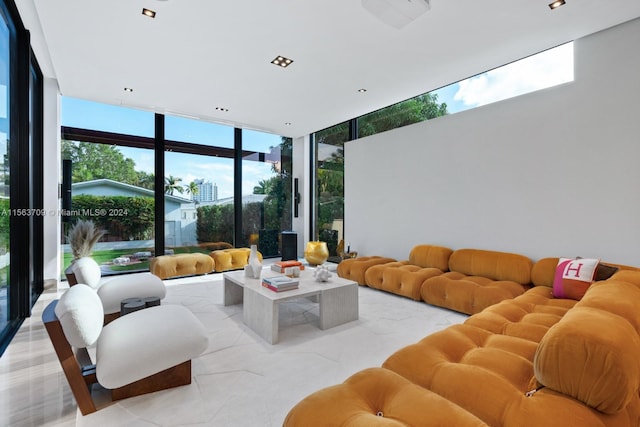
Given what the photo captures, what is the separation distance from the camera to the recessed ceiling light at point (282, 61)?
11.6ft

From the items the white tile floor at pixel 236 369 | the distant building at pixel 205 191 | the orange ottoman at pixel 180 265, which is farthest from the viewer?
the distant building at pixel 205 191

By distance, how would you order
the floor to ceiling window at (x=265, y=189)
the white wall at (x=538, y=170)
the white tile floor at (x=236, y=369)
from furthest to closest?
1. the floor to ceiling window at (x=265, y=189)
2. the white wall at (x=538, y=170)
3. the white tile floor at (x=236, y=369)

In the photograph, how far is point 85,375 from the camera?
1885 millimetres

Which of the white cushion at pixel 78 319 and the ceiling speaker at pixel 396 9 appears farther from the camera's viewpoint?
the ceiling speaker at pixel 396 9

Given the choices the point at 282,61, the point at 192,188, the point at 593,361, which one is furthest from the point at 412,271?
the point at 192,188

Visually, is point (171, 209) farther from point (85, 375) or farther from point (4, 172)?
point (85, 375)

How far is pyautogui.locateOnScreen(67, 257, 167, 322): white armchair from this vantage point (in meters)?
2.69

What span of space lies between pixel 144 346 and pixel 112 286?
5.19 ft

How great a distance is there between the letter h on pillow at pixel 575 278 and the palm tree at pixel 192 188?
5657mm

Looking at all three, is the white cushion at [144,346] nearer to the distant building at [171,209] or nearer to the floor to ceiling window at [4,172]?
the floor to ceiling window at [4,172]

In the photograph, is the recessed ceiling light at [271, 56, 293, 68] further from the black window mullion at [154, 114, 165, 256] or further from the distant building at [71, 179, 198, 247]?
the distant building at [71, 179, 198, 247]

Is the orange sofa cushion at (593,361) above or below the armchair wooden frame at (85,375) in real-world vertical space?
above

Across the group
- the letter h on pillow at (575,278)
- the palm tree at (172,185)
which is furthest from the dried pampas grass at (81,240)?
the letter h on pillow at (575,278)

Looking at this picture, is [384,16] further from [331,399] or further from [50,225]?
[50,225]
